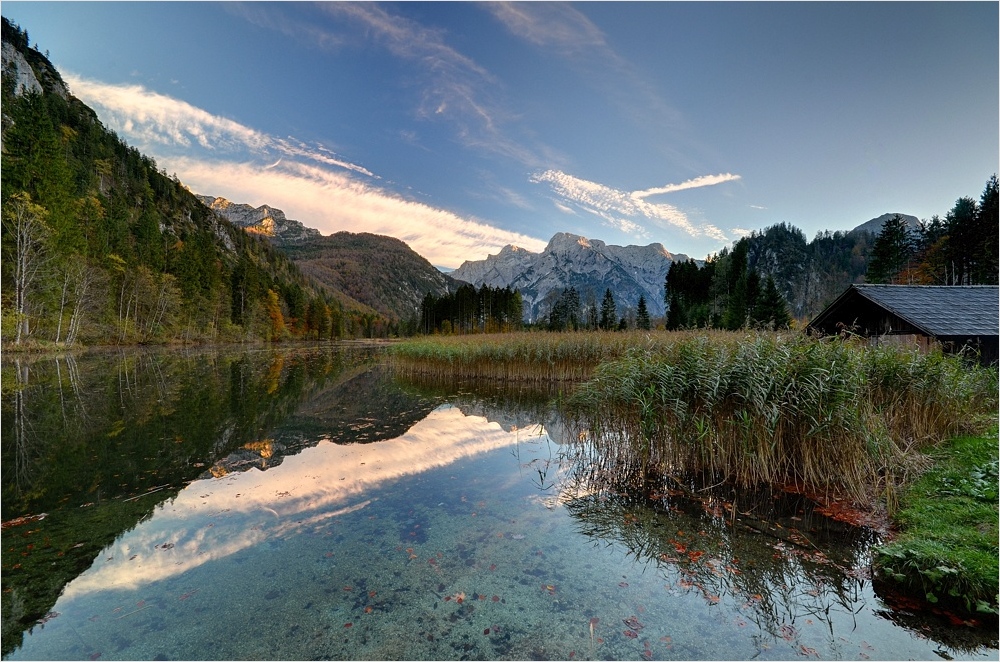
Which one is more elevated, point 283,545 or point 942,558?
point 942,558

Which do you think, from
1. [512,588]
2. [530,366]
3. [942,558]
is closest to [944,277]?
[530,366]

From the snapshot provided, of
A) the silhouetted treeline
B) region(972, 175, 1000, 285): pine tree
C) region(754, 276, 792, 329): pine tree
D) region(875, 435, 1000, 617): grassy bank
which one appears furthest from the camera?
the silhouetted treeline

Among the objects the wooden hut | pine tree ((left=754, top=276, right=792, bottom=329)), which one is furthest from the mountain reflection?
pine tree ((left=754, top=276, right=792, bottom=329))

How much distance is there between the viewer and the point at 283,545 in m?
4.66

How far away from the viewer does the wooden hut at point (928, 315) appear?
11922 millimetres

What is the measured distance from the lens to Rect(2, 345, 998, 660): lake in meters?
3.15

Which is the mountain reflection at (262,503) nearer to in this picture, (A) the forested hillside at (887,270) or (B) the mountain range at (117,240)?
(A) the forested hillside at (887,270)

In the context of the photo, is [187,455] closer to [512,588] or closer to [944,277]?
[512,588]

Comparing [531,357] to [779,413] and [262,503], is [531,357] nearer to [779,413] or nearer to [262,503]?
[779,413]

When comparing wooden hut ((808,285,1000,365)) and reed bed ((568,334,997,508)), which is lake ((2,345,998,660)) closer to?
reed bed ((568,334,997,508))

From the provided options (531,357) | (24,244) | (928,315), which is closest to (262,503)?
(531,357)

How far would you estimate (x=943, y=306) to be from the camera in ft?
43.9

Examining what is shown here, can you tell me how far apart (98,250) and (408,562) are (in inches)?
2020

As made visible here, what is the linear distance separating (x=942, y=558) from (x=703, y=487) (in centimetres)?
280
